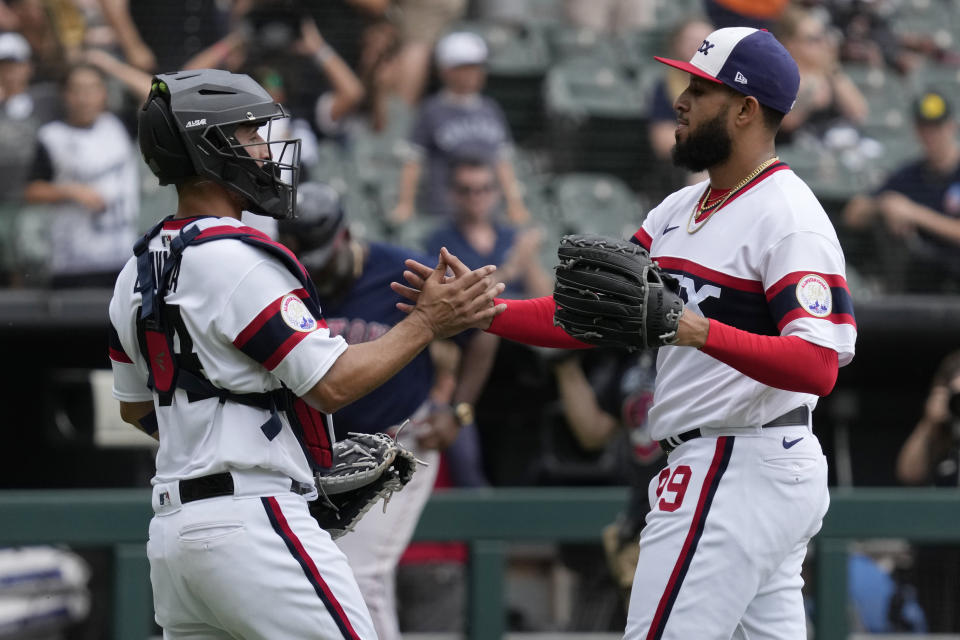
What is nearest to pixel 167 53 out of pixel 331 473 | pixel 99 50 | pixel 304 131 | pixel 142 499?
pixel 99 50

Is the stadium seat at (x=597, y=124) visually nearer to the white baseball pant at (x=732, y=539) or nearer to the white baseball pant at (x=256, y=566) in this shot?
the white baseball pant at (x=732, y=539)

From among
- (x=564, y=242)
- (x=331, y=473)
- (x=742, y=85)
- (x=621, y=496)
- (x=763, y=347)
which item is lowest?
(x=621, y=496)

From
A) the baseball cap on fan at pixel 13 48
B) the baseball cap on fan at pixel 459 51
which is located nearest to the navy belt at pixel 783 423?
the baseball cap on fan at pixel 459 51

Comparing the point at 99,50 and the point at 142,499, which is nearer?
the point at 142,499

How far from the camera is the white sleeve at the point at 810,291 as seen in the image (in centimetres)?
293

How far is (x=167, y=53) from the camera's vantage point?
7504 mm

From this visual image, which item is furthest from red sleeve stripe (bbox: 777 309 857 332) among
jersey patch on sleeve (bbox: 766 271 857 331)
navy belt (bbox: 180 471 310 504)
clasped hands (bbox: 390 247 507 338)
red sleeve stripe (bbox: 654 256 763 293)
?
navy belt (bbox: 180 471 310 504)

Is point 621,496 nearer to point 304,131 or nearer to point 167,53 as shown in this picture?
point 304,131

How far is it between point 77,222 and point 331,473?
421 cm

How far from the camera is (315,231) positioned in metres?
4.48

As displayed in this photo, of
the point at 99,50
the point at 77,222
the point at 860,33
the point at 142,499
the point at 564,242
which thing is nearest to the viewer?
the point at 564,242

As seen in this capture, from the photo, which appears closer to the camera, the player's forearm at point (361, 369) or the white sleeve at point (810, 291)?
the player's forearm at point (361, 369)

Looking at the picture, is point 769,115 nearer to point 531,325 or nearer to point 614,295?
point 614,295

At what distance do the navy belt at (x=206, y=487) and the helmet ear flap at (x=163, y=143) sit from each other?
2.18 feet
